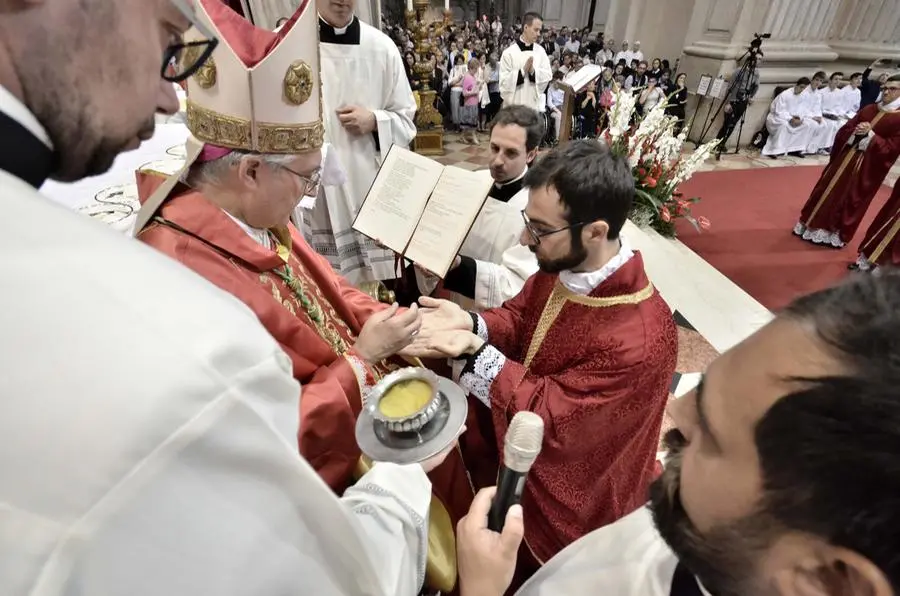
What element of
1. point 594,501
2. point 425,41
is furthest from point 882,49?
point 594,501

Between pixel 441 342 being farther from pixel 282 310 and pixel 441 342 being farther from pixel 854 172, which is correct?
pixel 854 172

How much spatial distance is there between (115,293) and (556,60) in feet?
45.6

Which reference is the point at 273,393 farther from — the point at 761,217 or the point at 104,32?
the point at 761,217

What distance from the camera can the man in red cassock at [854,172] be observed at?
559cm

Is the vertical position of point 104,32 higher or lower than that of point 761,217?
higher

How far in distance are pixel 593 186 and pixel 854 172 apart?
616 cm

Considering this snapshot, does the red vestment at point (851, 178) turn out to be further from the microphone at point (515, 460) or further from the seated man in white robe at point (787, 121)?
the microphone at point (515, 460)

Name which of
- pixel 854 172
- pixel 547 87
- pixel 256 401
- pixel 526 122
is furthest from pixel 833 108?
pixel 256 401

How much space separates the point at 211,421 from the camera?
444 mm

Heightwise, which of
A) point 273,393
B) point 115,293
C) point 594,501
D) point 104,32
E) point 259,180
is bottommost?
point 594,501

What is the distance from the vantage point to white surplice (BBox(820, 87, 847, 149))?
9.52 metres

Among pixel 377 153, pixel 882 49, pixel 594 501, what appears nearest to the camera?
pixel 594 501

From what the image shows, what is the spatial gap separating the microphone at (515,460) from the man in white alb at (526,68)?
7.44 metres

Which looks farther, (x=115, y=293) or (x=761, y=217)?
(x=761, y=217)
